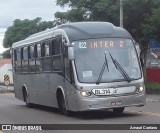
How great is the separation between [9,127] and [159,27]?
22620 millimetres

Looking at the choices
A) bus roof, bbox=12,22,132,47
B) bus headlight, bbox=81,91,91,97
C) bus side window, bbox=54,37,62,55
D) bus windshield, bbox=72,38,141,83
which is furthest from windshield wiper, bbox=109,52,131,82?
bus side window, bbox=54,37,62,55

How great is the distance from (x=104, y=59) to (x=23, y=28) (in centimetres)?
6136

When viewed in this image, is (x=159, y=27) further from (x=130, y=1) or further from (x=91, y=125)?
(x=91, y=125)

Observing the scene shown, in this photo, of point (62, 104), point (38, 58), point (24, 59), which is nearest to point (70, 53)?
point (62, 104)

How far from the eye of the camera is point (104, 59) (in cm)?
1712

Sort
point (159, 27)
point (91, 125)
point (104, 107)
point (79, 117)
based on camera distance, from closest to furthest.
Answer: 1. point (91, 125)
2. point (104, 107)
3. point (79, 117)
4. point (159, 27)

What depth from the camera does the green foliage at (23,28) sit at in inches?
3031

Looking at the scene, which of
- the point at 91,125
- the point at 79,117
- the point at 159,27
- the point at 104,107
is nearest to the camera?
the point at 91,125

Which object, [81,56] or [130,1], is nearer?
[81,56]

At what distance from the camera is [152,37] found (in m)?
35.4

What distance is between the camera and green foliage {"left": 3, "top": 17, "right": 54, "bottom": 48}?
77000 mm

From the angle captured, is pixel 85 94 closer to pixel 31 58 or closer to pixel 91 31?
pixel 91 31

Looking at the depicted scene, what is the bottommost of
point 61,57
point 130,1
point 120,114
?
point 120,114

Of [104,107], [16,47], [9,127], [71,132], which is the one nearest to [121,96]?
[104,107]
